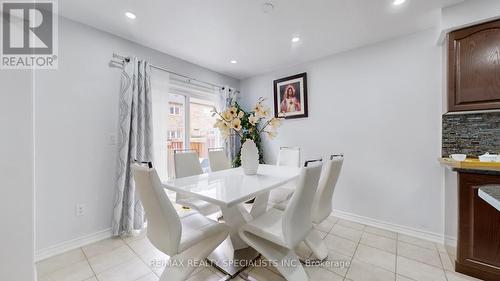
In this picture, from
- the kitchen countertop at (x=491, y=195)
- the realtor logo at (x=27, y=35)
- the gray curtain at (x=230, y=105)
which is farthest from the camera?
the gray curtain at (x=230, y=105)

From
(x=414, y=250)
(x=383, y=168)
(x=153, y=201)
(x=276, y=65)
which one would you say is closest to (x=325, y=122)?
(x=383, y=168)

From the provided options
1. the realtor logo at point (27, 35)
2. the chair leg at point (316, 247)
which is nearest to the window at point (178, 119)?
Answer: the realtor logo at point (27, 35)

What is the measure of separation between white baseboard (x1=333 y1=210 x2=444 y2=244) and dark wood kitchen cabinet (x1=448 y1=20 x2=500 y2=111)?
1.37 meters

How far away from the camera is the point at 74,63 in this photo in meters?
1.99

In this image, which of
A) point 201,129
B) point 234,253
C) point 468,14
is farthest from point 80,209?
point 468,14

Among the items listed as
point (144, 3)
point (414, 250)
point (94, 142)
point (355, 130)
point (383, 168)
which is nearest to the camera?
point (144, 3)

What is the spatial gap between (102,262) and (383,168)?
3.16 metres

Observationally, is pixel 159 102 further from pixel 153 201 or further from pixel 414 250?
pixel 414 250

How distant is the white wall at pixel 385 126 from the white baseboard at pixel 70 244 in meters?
2.82

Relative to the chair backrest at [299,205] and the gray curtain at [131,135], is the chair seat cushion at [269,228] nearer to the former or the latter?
the chair backrest at [299,205]

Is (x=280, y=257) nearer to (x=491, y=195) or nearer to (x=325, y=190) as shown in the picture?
(x=325, y=190)

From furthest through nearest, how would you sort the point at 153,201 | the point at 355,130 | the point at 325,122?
the point at 325,122 < the point at 355,130 < the point at 153,201

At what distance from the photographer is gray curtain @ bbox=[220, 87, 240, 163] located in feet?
11.6

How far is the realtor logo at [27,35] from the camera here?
1353 millimetres
